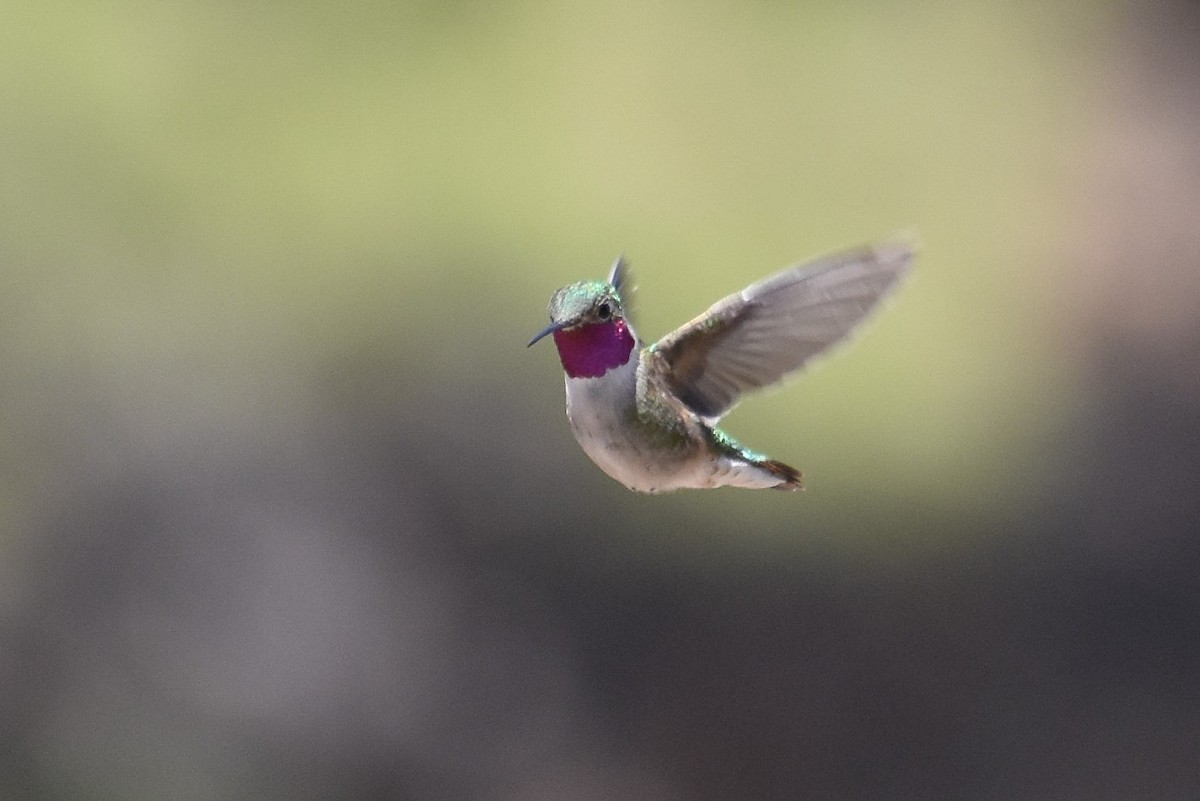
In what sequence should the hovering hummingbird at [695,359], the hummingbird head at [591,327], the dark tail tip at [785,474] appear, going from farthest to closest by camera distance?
the dark tail tip at [785,474] < the hovering hummingbird at [695,359] < the hummingbird head at [591,327]

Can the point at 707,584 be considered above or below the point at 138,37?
below

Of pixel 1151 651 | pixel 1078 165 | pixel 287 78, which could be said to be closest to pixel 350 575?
pixel 287 78

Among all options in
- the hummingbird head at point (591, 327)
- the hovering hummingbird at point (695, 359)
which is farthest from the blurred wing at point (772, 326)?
the hummingbird head at point (591, 327)

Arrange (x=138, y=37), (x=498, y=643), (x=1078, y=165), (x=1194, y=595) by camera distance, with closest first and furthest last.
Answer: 1. (x=498, y=643)
2. (x=1194, y=595)
3. (x=138, y=37)
4. (x=1078, y=165)

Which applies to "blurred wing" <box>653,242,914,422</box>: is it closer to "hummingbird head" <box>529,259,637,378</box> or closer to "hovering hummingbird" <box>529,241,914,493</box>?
"hovering hummingbird" <box>529,241,914,493</box>

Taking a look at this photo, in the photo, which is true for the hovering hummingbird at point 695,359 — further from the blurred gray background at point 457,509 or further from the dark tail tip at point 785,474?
the blurred gray background at point 457,509

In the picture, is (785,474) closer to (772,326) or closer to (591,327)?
(772,326)

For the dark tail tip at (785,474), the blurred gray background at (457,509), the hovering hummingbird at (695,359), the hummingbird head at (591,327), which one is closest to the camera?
the hummingbird head at (591,327)

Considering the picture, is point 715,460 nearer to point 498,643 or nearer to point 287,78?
point 498,643
